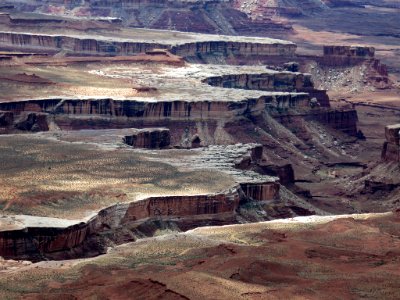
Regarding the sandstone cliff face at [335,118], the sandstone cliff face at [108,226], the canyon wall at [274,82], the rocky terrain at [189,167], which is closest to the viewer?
the rocky terrain at [189,167]

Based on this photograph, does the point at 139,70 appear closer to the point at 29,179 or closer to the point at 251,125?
the point at 251,125

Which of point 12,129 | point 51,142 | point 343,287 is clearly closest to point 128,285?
point 343,287

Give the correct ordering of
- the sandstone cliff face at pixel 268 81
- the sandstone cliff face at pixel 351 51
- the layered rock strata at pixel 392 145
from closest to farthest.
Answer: the layered rock strata at pixel 392 145, the sandstone cliff face at pixel 268 81, the sandstone cliff face at pixel 351 51

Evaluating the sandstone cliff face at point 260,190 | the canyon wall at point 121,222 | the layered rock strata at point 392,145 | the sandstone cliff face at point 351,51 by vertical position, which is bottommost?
the sandstone cliff face at point 351,51

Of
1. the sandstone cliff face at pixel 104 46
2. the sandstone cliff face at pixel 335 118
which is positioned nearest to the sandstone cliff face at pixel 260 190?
the sandstone cliff face at pixel 335 118

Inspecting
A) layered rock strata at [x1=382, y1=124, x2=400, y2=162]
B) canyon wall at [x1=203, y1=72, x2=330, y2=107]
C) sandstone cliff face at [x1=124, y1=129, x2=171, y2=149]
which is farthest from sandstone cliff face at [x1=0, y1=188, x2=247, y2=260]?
canyon wall at [x1=203, y1=72, x2=330, y2=107]

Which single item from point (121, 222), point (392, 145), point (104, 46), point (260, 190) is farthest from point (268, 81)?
point (121, 222)

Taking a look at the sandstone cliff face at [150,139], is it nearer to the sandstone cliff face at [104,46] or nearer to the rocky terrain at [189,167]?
the rocky terrain at [189,167]

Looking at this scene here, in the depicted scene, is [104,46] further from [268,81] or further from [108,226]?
[108,226]
